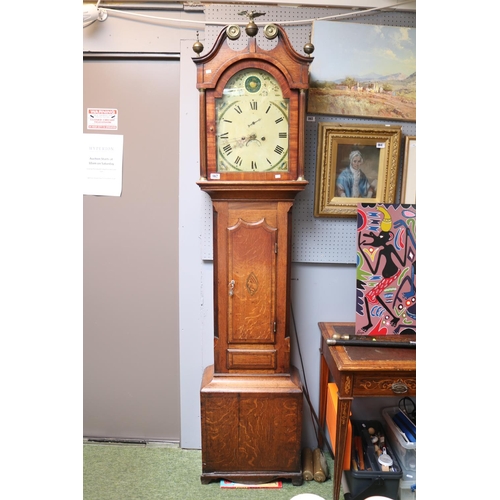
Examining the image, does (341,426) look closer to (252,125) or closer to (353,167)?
(353,167)

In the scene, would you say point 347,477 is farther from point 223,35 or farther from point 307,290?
point 223,35

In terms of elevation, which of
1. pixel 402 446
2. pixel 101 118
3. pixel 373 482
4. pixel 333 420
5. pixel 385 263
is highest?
pixel 101 118

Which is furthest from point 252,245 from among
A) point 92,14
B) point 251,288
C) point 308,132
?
point 92,14

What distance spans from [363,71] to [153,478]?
239cm

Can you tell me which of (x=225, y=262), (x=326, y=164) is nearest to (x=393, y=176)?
(x=326, y=164)

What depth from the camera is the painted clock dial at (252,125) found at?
179 centimetres

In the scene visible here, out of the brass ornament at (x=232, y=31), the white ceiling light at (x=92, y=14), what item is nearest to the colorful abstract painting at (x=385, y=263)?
the brass ornament at (x=232, y=31)

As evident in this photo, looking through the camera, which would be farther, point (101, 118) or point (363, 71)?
point (101, 118)

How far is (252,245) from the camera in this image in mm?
1866

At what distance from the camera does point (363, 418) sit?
224 centimetres

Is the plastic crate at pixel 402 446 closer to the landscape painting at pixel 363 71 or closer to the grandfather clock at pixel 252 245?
the grandfather clock at pixel 252 245

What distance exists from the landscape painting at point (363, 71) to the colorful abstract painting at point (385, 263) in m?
0.57

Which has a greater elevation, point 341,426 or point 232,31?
point 232,31

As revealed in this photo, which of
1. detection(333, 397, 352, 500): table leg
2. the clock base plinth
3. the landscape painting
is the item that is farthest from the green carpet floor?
the landscape painting
